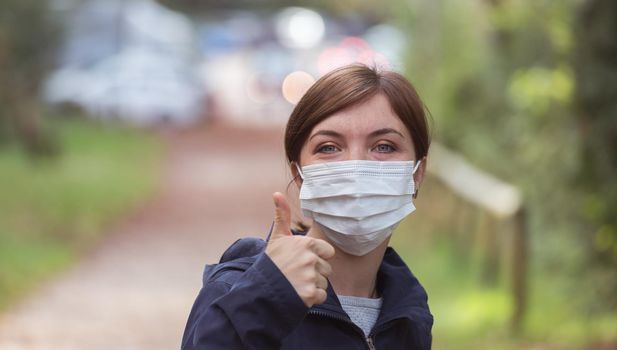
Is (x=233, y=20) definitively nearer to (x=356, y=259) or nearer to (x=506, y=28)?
(x=506, y=28)

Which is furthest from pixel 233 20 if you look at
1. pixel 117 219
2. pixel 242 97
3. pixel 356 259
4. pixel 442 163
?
pixel 356 259

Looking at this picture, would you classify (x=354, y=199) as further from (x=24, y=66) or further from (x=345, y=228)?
(x=24, y=66)

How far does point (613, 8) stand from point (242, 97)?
1097 inches

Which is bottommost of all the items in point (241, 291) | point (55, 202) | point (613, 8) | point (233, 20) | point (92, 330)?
point (241, 291)

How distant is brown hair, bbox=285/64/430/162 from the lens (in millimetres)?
2795

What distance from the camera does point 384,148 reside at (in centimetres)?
286

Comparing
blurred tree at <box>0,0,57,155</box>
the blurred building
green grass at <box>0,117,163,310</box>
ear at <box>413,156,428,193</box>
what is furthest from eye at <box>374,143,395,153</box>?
the blurred building

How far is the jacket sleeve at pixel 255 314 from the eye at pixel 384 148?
17.2 inches

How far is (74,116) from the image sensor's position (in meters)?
28.6

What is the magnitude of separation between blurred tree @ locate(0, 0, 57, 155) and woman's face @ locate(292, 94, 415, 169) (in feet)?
45.9

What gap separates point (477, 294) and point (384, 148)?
8.02 meters

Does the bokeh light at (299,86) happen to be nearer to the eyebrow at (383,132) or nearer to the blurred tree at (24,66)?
the eyebrow at (383,132)

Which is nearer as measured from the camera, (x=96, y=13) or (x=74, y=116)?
(x=74, y=116)

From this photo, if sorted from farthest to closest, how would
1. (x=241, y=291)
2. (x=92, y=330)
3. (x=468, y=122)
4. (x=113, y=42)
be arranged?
1. (x=113, y=42)
2. (x=468, y=122)
3. (x=92, y=330)
4. (x=241, y=291)
